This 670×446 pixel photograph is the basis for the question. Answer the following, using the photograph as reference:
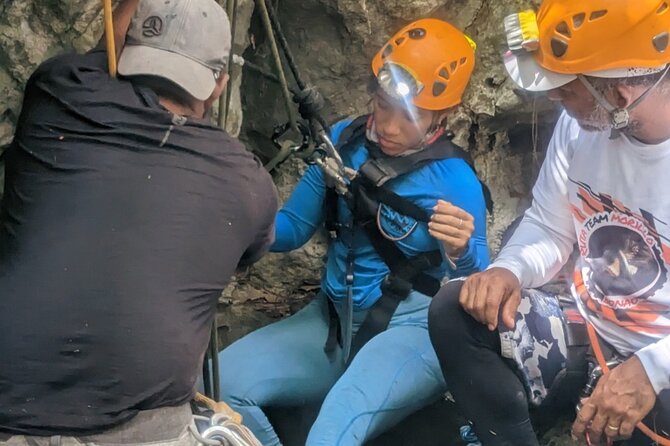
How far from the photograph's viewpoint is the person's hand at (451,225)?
2.47 metres

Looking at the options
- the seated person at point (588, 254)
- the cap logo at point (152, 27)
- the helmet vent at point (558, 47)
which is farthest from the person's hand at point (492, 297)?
the cap logo at point (152, 27)

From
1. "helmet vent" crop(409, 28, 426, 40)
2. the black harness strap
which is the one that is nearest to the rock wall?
"helmet vent" crop(409, 28, 426, 40)

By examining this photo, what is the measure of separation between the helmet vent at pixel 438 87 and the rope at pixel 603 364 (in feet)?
2.72

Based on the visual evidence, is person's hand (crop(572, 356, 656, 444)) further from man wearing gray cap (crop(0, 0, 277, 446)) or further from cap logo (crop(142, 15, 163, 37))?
cap logo (crop(142, 15, 163, 37))

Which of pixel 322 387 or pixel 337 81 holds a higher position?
pixel 337 81

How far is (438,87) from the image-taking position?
2633mm

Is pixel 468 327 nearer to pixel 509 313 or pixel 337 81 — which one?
pixel 509 313

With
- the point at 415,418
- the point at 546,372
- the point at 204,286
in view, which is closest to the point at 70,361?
the point at 204,286

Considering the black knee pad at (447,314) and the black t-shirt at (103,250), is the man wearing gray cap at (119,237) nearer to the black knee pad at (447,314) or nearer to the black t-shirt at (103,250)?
A: the black t-shirt at (103,250)

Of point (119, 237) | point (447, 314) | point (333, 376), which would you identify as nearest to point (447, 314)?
point (447, 314)

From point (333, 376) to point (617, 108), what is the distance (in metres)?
1.25

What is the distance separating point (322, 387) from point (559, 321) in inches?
31.4

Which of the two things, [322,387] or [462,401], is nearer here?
[462,401]

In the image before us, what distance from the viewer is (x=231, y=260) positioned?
5.90 feet
